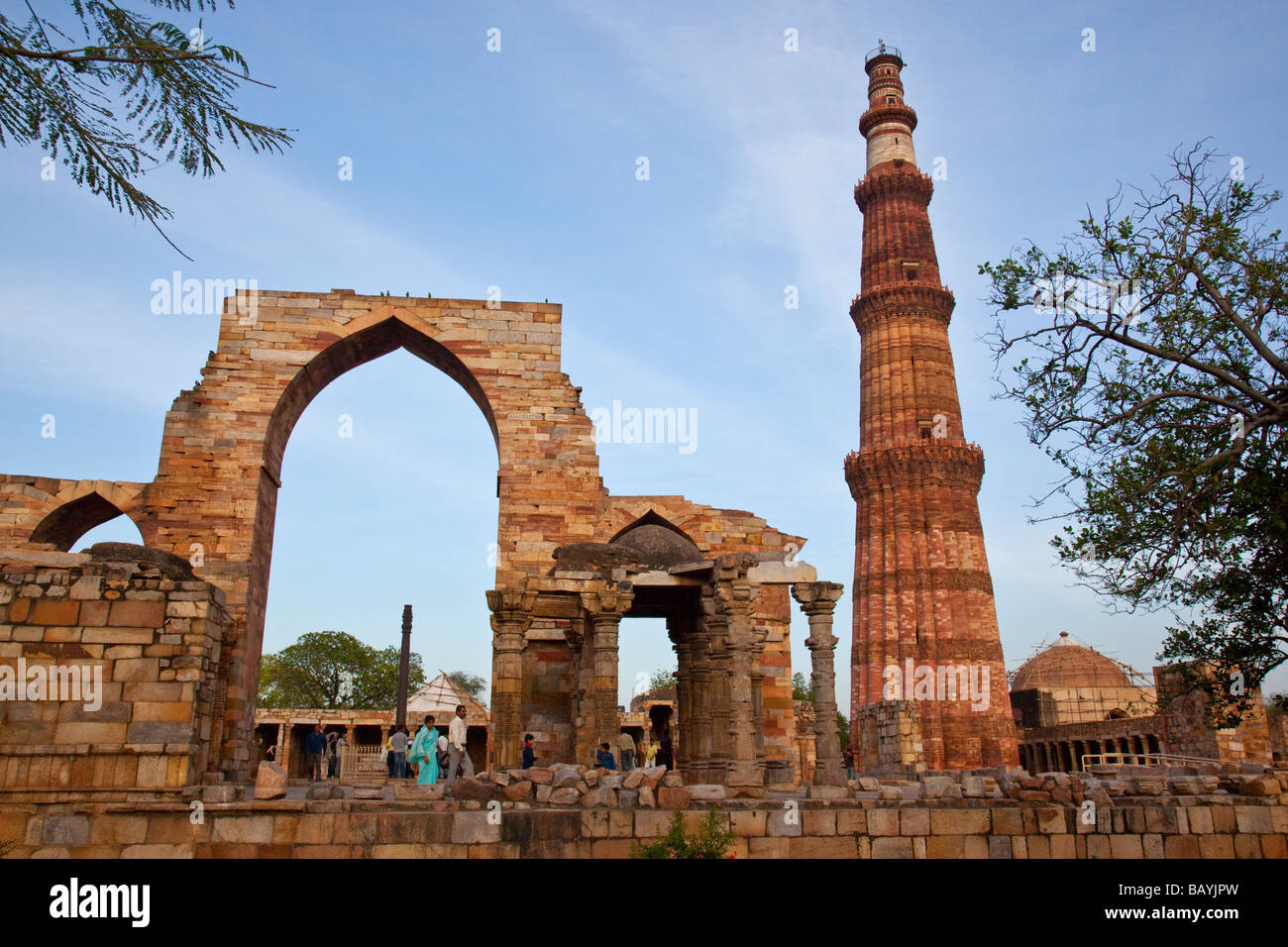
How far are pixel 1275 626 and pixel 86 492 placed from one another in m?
17.4

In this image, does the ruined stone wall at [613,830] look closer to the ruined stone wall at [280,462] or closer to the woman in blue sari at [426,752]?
the woman in blue sari at [426,752]

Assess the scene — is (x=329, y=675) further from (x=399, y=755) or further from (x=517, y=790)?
(x=517, y=790)

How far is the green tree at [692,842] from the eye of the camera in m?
6.82

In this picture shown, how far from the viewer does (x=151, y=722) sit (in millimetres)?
7551

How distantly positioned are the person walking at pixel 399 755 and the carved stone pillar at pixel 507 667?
150 cm

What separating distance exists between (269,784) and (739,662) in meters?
6.12

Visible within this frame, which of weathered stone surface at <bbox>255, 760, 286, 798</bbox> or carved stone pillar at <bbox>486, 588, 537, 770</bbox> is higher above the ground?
carved stone pillar at <bbox>486, 588, 537, 770</bbox>

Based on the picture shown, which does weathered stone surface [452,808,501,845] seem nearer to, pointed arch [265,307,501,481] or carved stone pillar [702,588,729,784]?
carved stone pillar [702,588,729,784]

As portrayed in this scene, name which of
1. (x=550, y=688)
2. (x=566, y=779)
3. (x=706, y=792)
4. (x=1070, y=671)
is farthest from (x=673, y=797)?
(x=1070, y=671)

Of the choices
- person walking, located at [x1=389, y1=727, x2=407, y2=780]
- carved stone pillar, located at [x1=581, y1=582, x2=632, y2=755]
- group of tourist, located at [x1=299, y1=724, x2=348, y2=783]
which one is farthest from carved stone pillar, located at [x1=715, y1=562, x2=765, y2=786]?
group of tourist, located at [x1=299, y1=724, x2=348, y2=783]

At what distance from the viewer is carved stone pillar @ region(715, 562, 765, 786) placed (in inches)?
448

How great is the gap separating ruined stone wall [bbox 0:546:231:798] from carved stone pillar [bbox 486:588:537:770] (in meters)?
4.78

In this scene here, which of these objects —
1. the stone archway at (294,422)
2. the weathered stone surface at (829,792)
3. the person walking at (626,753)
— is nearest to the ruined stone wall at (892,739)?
the person walking at (626,753)
